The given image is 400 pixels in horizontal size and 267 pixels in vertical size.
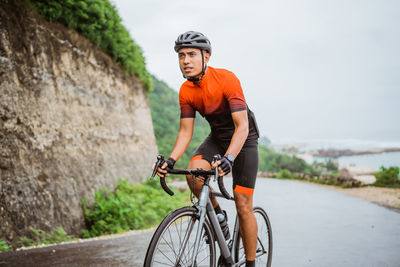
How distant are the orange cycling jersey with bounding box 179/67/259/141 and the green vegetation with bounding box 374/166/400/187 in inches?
695

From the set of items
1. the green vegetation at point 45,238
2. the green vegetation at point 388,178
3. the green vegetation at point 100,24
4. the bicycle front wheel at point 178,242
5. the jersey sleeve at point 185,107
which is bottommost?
the green vegetation at point 45,238

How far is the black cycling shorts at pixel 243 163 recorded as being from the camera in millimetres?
3504

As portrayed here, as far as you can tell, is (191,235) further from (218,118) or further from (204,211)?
(218,118)

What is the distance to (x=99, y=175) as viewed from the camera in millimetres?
10867

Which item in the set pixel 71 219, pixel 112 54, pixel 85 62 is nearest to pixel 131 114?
pixel 112 54

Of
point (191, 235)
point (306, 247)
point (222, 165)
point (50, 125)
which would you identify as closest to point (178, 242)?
point (191, 235)

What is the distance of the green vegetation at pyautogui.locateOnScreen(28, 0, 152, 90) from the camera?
9609 mm

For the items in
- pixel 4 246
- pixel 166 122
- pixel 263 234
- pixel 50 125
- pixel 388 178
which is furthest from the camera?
pixel 166 122

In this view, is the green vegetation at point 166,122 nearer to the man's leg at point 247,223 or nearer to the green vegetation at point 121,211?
the green vegetation at point 121,211

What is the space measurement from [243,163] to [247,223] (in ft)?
1.99

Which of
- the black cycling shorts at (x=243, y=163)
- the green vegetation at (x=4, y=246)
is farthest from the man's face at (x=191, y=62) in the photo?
the green vegetation at (x=4, y=246)

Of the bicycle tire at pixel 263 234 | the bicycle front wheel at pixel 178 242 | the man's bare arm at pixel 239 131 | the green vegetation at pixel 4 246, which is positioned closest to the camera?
the bicycle front wheel at pixel 178 242

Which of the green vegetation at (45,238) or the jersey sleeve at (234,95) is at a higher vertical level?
the jersey sleeve at (234,95)

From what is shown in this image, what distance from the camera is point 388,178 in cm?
1855
